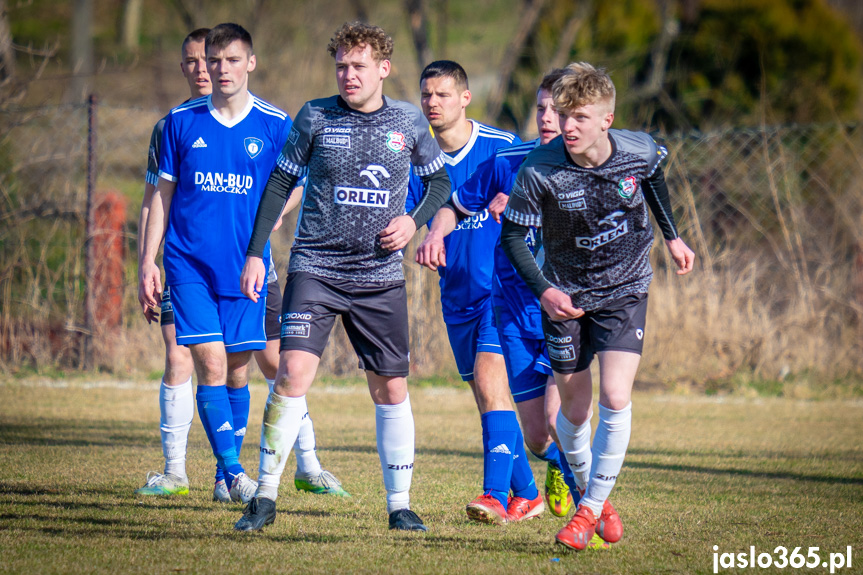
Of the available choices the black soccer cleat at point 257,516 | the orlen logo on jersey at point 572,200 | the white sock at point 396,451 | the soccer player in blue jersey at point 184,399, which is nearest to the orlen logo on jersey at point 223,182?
the soccer player in blue jersey at point 184,399

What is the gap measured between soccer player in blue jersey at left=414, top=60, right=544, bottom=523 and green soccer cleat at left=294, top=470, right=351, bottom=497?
2.84 feet

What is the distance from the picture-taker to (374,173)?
438cm

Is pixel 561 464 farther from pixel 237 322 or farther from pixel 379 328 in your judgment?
pixel 237 322

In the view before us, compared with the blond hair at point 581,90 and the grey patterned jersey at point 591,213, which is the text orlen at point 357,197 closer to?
the grey patterned jersey at point 591,213

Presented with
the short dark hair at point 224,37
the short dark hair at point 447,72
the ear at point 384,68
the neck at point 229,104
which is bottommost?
the neck at point 229,104

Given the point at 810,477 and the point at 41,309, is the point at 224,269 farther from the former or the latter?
the point at 41,309

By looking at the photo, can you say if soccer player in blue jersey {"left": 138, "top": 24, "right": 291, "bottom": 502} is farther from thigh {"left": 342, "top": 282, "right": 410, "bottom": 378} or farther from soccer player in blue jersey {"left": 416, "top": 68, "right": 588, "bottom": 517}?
soccer player in blue jersey {"left": 416, "top": 68, "right": 588, "bottom": 517}

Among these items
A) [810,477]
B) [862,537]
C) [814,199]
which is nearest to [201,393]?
[862,537]

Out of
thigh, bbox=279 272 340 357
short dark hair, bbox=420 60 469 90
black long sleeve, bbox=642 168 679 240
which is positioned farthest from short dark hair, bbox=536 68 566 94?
thigh, bbox=279 272 340 357

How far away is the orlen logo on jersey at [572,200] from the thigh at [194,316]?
2.02 meters

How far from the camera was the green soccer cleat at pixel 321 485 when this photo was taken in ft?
17.4

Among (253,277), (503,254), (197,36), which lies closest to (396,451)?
(253,277)

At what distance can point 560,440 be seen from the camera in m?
4.40

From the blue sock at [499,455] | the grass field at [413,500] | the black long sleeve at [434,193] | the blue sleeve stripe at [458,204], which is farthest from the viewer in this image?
the blue sleeve stripe at [458,204]
